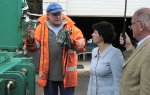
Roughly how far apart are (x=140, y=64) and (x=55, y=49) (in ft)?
7.87

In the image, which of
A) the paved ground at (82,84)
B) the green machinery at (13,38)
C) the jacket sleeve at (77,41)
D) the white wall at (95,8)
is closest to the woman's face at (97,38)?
the jacket sleeve at (77,41)

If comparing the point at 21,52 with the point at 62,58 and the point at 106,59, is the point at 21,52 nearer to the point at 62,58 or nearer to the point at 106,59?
the point at 62,58

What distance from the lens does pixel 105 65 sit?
4605 mm

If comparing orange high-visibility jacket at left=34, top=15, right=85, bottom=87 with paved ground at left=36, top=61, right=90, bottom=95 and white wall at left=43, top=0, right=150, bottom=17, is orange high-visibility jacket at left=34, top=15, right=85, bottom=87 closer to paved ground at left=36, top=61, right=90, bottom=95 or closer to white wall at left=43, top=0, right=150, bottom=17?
paved ground at left=36, top=61, right=90, bottom=95

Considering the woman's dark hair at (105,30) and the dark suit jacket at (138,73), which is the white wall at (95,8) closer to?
the woman's dark hair at (105,30)

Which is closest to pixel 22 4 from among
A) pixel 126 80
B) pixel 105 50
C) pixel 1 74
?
pixel 105 50

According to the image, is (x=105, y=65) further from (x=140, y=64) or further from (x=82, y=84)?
(x=82, y=84)

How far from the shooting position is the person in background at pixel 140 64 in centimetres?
313

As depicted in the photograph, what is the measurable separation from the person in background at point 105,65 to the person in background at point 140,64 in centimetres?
110

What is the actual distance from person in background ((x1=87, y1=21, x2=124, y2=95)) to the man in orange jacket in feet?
2.23

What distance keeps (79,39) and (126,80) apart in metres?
2.15

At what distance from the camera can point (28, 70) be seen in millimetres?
4527

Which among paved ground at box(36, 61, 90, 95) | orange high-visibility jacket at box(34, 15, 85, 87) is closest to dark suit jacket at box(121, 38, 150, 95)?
orange high-visibility jacket at box(34, 15, 85, 87)

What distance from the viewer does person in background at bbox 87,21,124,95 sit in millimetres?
4555
